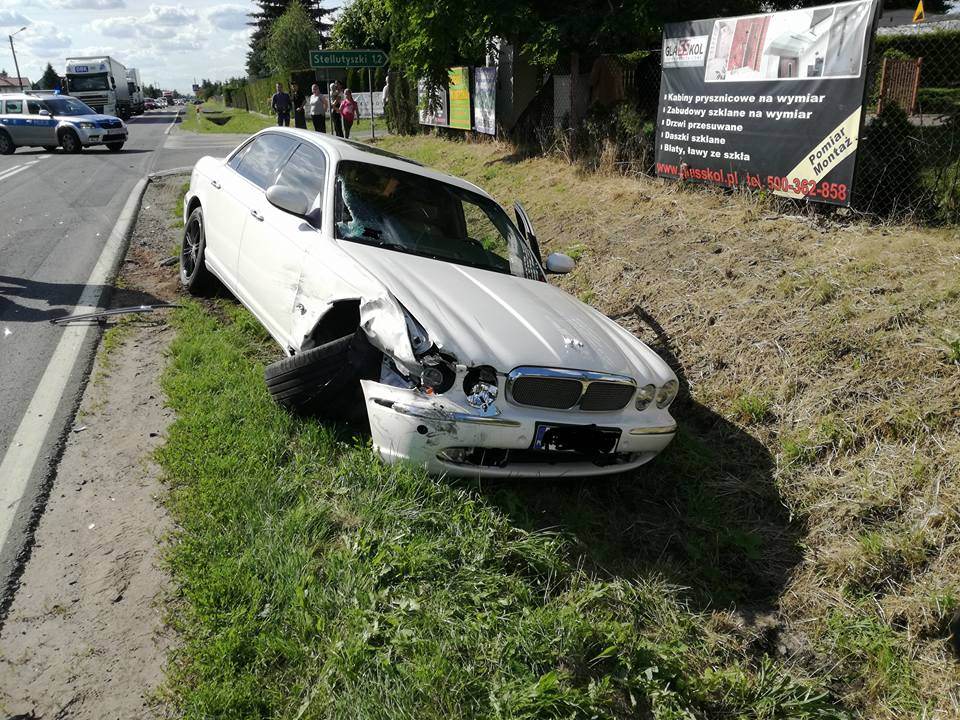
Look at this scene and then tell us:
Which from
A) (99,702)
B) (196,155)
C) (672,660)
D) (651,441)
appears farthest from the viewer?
(196,155)

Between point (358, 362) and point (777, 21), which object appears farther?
point (777, 21)

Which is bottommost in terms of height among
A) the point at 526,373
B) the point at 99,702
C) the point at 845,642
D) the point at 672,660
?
the point at 845,642

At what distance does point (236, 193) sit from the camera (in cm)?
588

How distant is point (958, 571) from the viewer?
11.9ft

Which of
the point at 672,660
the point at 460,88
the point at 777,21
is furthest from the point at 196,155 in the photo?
the point at 672,660

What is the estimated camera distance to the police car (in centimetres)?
2277

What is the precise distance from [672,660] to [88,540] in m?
2.62

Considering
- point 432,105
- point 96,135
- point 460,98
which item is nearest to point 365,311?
point 432,105

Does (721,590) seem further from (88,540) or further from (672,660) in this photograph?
(88,540)

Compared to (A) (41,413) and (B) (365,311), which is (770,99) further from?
(A) (41,413)

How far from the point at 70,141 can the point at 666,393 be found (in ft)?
78.6

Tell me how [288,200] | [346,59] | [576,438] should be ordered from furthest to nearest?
[346,59], [288,200], [576,438]

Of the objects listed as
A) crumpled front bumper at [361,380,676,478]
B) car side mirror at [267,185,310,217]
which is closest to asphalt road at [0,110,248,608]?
crumpled front bumper at [361,380,676,478]

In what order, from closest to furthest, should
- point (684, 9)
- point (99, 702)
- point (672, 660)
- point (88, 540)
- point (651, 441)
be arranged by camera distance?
point (99, 702)
point (672, 660)
point (88, 540)
point (651, 441)
point (684, 9)
